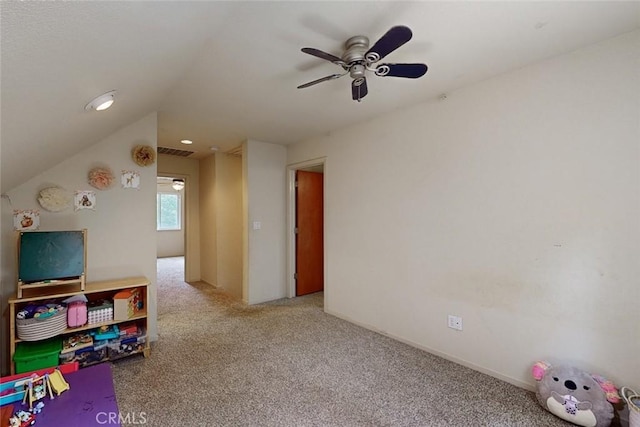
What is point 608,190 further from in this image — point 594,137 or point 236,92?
point 236,92

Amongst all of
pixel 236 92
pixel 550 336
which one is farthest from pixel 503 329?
pixel 236 92

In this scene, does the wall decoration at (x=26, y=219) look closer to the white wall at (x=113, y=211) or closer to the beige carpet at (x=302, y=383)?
the white wall at (x=113, y=211)

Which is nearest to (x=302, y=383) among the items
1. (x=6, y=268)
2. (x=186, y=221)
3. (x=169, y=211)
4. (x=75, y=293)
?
(x=75, y=293)

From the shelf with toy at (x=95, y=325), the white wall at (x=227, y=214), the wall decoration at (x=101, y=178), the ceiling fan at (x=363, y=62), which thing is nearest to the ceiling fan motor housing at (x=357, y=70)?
the ceiling fan at (x=363, y=62)

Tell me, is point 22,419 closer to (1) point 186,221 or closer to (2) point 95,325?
(2) point 95,325

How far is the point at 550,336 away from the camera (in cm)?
202

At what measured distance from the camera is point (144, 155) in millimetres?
2852

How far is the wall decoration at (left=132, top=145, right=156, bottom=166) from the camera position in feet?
9.25

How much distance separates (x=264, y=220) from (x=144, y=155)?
1.78 m

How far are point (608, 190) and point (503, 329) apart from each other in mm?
1214

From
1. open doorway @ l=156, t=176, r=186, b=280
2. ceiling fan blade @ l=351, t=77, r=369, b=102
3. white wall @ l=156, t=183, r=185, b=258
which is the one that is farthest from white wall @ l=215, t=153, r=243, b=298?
white wall @ l=156, t=183, r=185, b=258

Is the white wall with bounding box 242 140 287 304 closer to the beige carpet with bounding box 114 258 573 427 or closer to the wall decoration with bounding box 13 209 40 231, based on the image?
the beige carpet with bounding box 114 258 573 427

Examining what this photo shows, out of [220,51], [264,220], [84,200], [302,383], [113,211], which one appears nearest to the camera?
[220,51]

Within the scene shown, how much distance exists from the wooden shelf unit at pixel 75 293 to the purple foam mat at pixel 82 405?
1026 mm
